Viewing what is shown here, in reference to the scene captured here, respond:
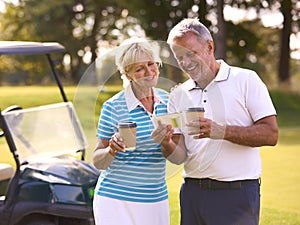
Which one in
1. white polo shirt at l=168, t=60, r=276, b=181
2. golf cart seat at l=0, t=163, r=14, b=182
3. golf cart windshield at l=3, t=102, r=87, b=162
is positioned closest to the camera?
white polo shirt at l=168, t=60, r=276, b=181

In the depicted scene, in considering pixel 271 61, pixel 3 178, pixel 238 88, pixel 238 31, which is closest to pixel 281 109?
pixel 238 31

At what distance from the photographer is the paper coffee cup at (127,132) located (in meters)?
2.34

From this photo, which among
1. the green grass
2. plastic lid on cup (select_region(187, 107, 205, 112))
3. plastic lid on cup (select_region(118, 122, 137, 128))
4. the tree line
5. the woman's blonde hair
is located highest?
A: the woman's blonde hair

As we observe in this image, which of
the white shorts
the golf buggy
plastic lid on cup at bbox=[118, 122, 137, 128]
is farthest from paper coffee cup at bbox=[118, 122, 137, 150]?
the golf buggy

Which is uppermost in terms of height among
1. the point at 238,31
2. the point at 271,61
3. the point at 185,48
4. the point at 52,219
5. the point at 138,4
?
the point at 185,48

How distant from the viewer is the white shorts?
2557 millimetres

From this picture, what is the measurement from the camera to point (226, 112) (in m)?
2.46

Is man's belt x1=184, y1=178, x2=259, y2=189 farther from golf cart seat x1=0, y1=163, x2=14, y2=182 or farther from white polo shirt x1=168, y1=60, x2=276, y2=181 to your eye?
golf cart seat x1=0, y1=163, x2=14, y2=182

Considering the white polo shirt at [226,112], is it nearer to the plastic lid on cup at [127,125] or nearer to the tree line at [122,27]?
the plastic lid on cup at [127,125]

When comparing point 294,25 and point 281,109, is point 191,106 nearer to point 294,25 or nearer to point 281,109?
point 281,109

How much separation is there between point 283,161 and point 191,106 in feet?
24.2

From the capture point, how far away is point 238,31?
27.7 meters

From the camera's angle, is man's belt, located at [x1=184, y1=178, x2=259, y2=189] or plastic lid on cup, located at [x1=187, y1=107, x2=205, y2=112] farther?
man's belt, located at [x1=184, y1=178, x2=259, y2=189]

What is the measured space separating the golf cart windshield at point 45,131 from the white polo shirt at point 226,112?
1518 millimetres
